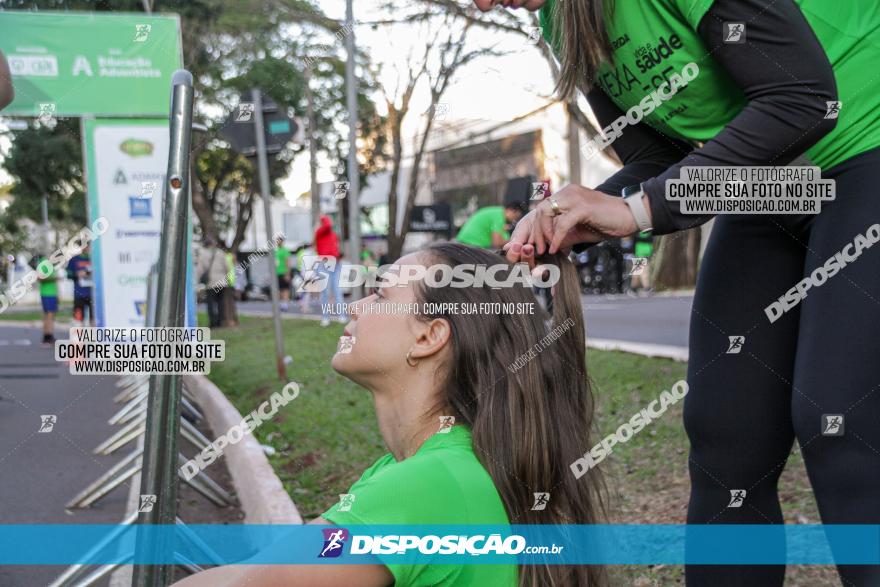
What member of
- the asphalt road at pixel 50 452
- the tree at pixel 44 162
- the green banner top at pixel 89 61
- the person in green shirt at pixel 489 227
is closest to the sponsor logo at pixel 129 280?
the asphalt road at pixel 50 452

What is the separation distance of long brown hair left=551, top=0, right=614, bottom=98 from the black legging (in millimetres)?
435

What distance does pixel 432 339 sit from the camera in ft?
5.59

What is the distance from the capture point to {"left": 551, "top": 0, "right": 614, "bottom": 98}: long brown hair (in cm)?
168

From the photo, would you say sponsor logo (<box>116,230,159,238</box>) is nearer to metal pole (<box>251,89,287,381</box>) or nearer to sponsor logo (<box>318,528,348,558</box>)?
metal pole (<box>251,89,287,381</box>)

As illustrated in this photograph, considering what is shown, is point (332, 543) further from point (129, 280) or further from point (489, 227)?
point (129, 280)

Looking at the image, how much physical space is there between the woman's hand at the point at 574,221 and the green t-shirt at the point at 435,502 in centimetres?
40

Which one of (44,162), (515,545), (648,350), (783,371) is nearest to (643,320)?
(648,350)

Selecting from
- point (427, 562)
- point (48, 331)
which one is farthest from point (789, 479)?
point (48, 331)

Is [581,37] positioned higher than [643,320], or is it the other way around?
[581,37]

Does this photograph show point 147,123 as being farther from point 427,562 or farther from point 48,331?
point 427,562

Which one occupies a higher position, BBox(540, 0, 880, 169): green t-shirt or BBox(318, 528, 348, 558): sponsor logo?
BBox(540, 0, 880, 169): green t-shirt

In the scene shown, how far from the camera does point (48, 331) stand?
1412 centimetres

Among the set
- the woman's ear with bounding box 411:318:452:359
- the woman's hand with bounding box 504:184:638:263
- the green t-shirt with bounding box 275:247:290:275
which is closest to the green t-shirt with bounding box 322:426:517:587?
the woman's ear with bounding box 411:318:452:359

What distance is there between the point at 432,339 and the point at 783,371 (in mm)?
717
